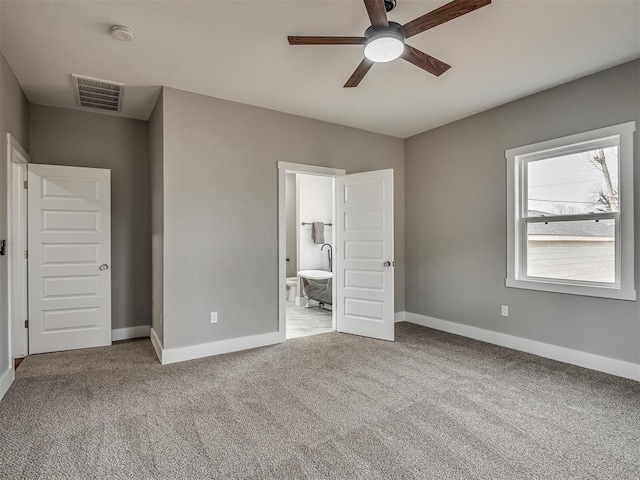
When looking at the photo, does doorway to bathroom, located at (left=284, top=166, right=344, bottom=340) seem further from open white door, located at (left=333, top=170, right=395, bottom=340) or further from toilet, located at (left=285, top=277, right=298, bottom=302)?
open white door, located at (left=333, top=170, right=395, bottom=340)

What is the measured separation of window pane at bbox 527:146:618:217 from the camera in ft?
10.7

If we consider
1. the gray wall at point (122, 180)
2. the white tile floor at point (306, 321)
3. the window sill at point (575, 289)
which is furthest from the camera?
the white tile floor at point (306, 321)

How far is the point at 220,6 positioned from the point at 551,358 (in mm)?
4256

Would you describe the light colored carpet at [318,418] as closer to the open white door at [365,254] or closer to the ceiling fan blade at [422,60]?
the open white door at [365,254]

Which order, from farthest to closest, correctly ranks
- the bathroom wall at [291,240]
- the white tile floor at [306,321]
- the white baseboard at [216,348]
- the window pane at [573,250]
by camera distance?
the bathroom wall at [291,240] < the white tile floor at [306,321] < the white baseboard at [216,348] < the window pane at [573,250]

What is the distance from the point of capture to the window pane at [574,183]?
3.27 m

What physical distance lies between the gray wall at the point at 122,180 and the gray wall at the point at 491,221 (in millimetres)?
3675

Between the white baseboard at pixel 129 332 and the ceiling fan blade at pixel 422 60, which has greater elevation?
the ceiling fan blade at pixel 422 60

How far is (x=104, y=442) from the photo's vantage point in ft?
7.04

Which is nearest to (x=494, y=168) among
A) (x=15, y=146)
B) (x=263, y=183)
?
(x=263, y=183)

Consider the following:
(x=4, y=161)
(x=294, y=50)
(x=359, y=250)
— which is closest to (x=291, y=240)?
(x=359, y=250)

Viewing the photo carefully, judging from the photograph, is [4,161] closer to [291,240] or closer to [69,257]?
[69,257]

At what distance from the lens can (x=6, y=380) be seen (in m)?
2.83

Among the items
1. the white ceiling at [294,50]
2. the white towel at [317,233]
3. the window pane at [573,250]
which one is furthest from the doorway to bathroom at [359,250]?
the white towel at [317,233]
